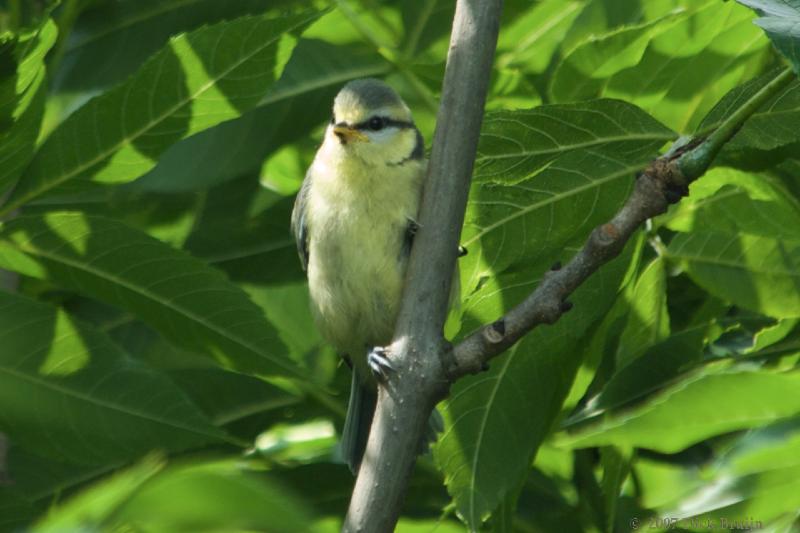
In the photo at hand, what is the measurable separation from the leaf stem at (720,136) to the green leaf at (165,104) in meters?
0.78

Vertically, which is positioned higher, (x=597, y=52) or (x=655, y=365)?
(x=597, y=52)

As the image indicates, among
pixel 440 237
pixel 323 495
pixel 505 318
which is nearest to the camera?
pixel 505 318

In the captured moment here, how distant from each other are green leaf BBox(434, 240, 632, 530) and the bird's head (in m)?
0.65

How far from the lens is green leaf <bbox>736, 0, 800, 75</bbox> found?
1353 millimetres

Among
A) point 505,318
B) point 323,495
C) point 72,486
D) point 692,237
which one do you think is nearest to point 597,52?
point 692,237

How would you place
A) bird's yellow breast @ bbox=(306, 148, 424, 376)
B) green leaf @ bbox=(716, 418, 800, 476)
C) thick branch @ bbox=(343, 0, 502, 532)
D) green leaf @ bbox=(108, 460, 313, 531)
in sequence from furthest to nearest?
1. bird's yellow breast @ bbox=(306, 148, 424, 376)
2. thick branch @ bbox=(343, 0, 502, 532)
3. green leaf @ bbox=(716, 418, 800, 476)
4. green leaf @ bbox=(108, 460, 313, 531)

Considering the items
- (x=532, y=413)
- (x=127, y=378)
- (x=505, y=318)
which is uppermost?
(x=505, y=318)

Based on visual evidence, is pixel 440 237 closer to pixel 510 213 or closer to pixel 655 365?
pixel 510 213

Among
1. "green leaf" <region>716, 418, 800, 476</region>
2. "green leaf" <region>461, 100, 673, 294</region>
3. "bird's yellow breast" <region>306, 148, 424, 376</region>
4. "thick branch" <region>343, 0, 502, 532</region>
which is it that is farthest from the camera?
"bird's yellow breast" <region>306, 148, 424, 376</region>

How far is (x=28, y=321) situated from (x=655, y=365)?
109 centimetres

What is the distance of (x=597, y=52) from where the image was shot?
2.22 meters

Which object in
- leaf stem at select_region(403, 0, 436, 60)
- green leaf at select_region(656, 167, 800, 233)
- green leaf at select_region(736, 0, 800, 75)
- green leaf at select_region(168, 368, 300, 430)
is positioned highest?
green leaf at select_region(736, 0, 800, 75)

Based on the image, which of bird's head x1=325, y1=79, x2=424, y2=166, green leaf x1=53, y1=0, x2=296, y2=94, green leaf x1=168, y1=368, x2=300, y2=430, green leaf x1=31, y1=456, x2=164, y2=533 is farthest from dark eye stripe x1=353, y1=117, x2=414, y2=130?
green leaf x1=31, y1=456, x2=164, y2=533

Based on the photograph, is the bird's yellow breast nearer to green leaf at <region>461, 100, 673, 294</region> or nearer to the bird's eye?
the bird's eye
